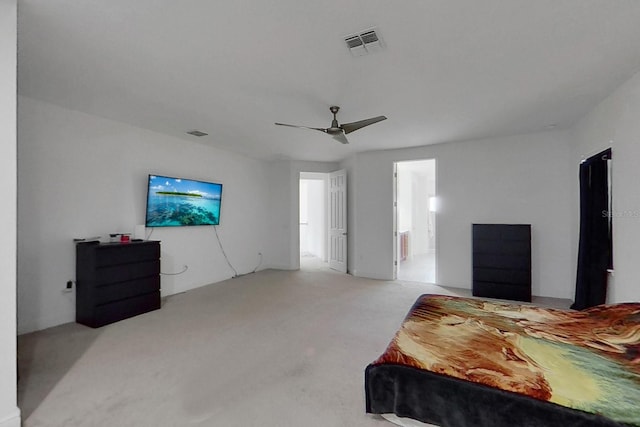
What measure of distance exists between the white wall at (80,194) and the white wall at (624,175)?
5676 mm

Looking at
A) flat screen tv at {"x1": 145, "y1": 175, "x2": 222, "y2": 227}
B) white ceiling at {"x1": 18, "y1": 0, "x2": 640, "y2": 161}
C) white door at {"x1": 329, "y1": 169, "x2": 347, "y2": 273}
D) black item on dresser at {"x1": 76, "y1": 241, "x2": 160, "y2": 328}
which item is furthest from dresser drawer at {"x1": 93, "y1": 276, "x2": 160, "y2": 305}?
white door at {"x1": 329, "y1": 169, "x2": 347, "y2": 273}

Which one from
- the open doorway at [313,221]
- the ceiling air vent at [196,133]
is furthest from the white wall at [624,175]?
the open doorway at [313,221]

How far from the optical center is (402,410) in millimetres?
1602

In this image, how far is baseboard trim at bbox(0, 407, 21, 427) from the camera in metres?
1.68

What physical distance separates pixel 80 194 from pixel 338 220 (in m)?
4.53

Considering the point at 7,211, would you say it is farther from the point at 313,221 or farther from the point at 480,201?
the point at 313,221

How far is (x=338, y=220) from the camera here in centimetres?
652

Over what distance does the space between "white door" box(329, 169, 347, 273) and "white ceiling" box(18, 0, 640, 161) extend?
2483 mm

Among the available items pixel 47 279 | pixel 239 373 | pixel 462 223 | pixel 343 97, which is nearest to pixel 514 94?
pixel 343 97

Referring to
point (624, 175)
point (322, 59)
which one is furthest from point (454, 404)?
point (624, 175)

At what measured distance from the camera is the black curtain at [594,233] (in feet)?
10.9

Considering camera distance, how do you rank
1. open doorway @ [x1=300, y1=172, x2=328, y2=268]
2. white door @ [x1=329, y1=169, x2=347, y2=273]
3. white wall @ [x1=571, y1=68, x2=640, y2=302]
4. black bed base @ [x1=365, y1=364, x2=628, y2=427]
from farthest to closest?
open doorway @ [x1=300, y1=172, x2=328, y2=268], white door @ [x1=329, y1=169, x2=347, y2=273], white wall @ [x1=571, y1=68, x2=640, y2=302], black bed base @ [x1=365, y1=364, x2=628, y2=427]

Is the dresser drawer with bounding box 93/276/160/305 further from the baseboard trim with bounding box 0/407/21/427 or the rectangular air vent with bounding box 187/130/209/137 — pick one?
the rectangular air vent with bounding box 187/130/209/137

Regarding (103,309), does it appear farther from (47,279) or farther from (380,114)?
(380,114)
